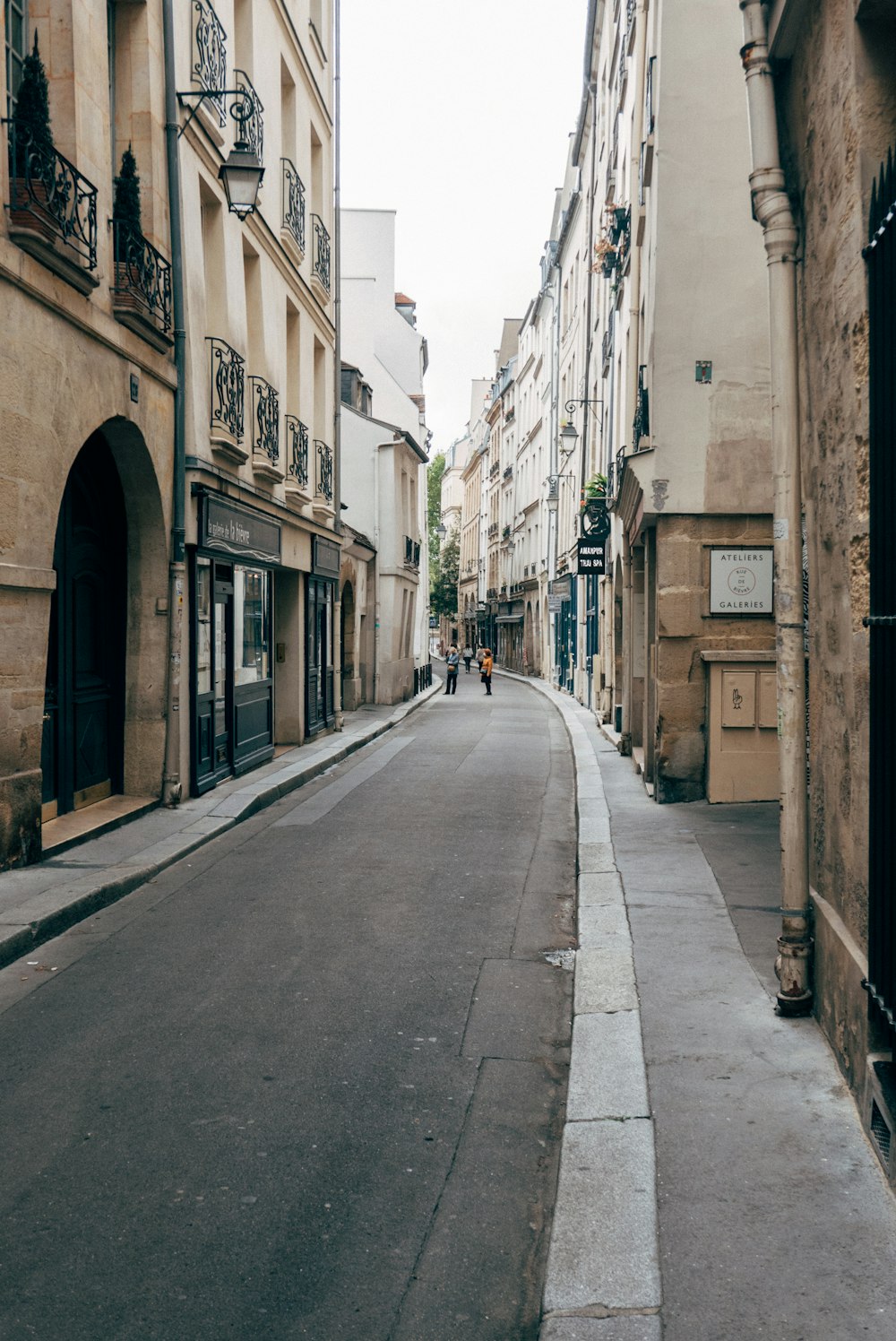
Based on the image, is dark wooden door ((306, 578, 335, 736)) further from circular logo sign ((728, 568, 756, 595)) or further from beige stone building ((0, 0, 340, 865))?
circular logo sign ((728, 568, 756, 595))

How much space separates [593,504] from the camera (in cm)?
2150

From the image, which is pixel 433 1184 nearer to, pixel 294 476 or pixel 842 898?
pixel 842 898

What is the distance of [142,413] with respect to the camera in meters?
10.2

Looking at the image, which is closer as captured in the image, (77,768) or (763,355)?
(77,768)

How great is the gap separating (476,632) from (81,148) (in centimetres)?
7243

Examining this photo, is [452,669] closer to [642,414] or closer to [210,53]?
[642,414]

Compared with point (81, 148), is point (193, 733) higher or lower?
lower

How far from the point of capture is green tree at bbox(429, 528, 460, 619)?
276 feet

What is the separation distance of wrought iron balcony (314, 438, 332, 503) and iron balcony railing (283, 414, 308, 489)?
106 centimetres

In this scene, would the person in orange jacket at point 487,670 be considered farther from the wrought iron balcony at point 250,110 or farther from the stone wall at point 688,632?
the stone wall at point 688,632

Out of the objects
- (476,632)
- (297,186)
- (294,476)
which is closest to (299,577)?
(294,476)

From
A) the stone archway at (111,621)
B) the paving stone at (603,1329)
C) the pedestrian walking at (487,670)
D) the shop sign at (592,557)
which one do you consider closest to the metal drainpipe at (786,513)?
the paving stone at (603,1329)

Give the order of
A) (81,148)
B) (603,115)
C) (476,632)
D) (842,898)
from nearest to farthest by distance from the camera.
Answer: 1. (842,898)
2. (81,148)
3. (603,115)
4. (476,632)

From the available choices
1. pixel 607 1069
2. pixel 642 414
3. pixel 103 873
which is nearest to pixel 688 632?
pixel 642 414
